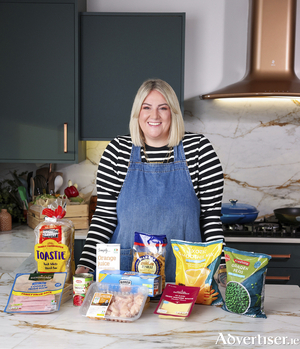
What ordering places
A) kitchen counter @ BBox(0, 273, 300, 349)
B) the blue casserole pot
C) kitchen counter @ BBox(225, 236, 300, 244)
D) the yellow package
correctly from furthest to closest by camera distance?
the blue casserole pot → kitchen counter @ BBox(225, 236, 300, 244) → the yellow package → kitchen counter @ BBox(0, 273, 300, 349)

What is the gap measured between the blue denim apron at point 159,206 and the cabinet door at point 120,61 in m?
1.01

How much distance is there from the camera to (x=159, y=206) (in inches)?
59.4

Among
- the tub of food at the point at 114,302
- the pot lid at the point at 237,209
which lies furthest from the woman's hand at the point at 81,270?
the pot lid at the point at 237,209

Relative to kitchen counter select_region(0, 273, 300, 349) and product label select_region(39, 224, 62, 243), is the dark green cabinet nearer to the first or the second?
product label select_region(39, 224, 62, 243)

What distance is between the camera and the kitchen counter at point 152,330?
2.88 ft

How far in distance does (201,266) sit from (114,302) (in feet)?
0.91

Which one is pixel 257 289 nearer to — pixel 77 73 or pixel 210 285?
pixel 210 285

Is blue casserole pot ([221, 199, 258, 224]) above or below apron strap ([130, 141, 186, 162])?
below

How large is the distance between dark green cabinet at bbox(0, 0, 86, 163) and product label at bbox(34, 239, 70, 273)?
136 cm

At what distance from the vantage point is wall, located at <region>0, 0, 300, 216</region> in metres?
2.73

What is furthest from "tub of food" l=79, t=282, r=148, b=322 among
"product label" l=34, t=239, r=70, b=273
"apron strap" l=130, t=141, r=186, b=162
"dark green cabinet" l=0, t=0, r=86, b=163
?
"dark green cabinet" l=0, t=0, r=86, b=163

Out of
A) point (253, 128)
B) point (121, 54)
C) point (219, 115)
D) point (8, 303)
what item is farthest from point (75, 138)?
point (8, 303)

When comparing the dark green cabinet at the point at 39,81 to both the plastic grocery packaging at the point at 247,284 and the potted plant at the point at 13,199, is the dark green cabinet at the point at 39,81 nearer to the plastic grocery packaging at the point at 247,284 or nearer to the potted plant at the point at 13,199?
the potted plant at the point at 13,199

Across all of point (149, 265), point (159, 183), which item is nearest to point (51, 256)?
point (149, 265)
